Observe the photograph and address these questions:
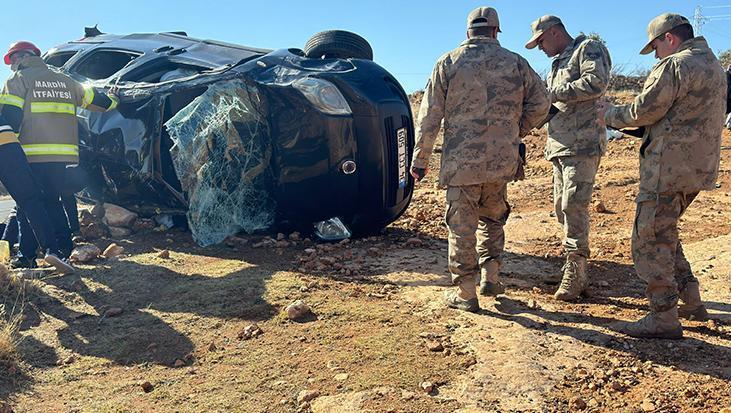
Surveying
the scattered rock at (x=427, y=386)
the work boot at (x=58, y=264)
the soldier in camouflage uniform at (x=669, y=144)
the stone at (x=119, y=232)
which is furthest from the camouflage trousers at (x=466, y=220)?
the stone at (x=119, y=232)

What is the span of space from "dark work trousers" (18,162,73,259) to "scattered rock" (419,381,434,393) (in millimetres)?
3472

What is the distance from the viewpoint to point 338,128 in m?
4.50

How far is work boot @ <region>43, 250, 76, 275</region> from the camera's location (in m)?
4.30

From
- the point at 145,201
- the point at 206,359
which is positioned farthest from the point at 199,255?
the point at 206,359

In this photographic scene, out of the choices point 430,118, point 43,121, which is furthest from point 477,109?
point 43,121

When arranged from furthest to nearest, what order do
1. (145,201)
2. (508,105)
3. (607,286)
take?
1. (145,201)
2. (607,286)
3. (508,105)

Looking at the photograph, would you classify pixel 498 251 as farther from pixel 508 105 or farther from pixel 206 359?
pixel 206 359

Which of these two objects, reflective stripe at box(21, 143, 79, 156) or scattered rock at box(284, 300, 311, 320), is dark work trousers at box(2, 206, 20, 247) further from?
scattered rock at box(284, 300, 311, 320)

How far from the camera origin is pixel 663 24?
3.07m

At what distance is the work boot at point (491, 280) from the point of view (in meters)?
3.76

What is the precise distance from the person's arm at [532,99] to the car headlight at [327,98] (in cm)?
142

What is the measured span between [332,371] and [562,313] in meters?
1.47

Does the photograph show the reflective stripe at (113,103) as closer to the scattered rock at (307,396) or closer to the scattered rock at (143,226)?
the scattered rock at (143,226)

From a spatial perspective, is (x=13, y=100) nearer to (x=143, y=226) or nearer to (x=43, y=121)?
(x=43, y=121)
